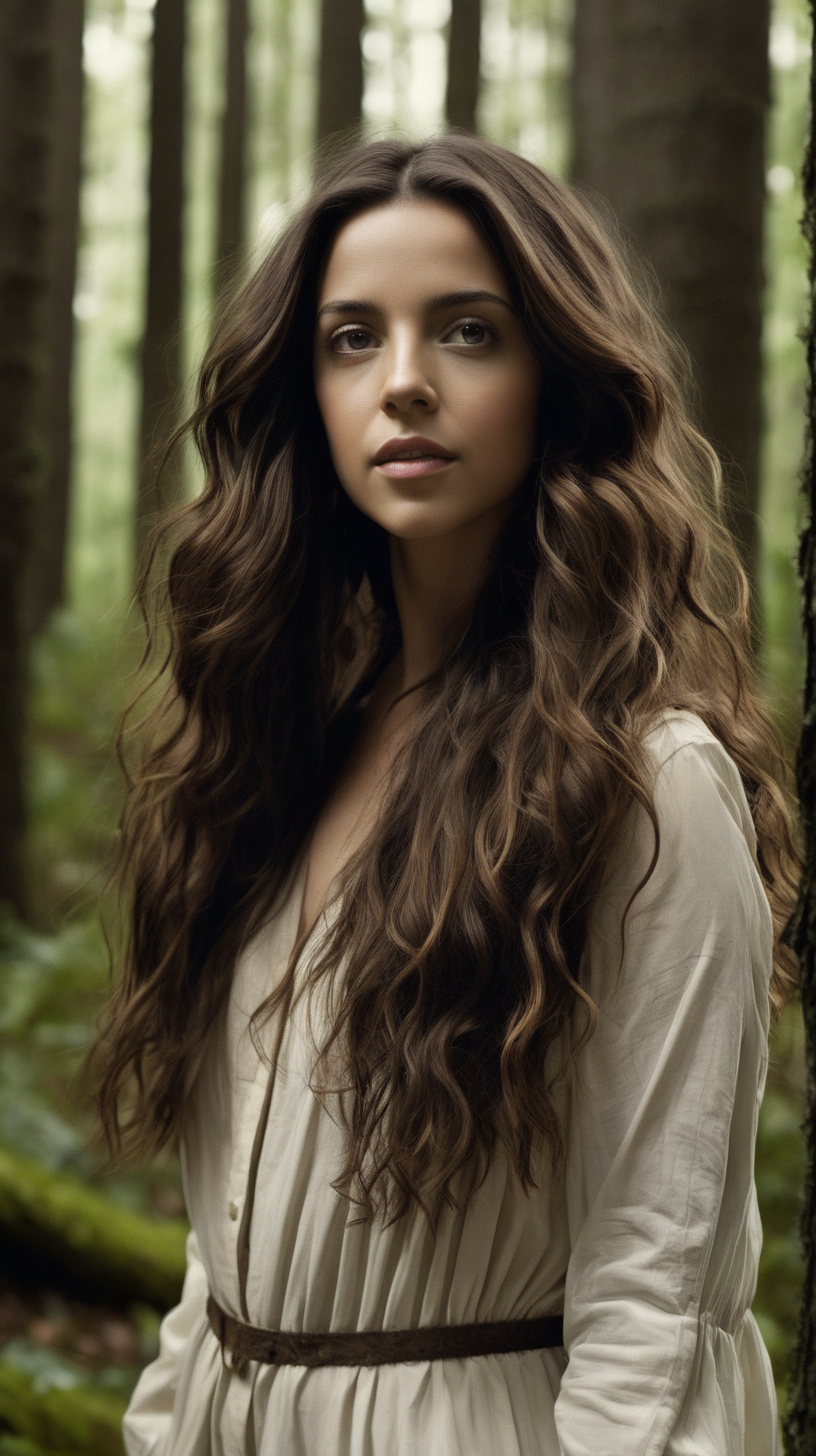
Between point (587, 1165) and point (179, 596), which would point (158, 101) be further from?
point (587, 1165)

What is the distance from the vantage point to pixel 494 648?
1.97 meters

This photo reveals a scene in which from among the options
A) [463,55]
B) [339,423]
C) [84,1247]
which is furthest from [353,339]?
[463,55]

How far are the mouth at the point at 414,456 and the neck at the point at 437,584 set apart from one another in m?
0.17

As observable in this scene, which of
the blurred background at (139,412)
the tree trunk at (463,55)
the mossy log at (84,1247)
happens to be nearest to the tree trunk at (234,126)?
the blurred background at (139,412)

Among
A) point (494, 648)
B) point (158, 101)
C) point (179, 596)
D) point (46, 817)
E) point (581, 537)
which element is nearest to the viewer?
point (581, 537)

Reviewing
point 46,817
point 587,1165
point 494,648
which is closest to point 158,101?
point 46,817

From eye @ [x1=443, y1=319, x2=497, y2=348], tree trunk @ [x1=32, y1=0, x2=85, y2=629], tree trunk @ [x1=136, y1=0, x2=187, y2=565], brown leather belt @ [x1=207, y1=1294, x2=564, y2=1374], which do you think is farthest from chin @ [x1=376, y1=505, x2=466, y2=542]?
tree trunk @ [x1=32, y1=0, x2=85, y2=629]

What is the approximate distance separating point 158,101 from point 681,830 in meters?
7.77

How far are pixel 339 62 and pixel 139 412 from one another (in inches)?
Answer: 98.0

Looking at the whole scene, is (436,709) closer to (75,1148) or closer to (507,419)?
(507,419)

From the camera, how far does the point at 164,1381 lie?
219 centimetres

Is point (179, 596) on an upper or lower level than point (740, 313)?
lower

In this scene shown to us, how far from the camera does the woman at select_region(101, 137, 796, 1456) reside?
5.32 ft

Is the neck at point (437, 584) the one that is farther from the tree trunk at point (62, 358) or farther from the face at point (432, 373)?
the tree trunk at point (62, 358)
